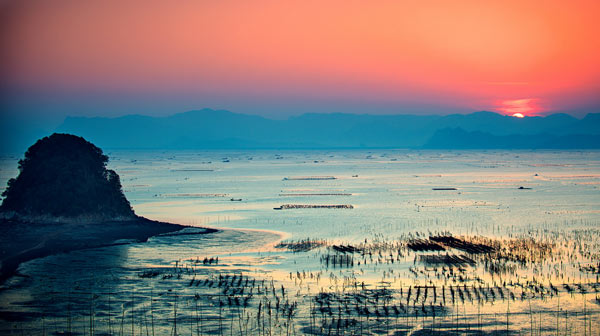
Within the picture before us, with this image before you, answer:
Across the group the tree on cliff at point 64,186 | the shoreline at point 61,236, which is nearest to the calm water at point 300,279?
the shoreline at point 61,236

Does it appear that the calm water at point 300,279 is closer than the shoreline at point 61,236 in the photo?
Yes

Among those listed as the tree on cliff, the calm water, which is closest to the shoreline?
the tree on cliff

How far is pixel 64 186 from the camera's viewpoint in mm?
51469

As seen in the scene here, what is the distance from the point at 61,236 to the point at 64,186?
7.30m

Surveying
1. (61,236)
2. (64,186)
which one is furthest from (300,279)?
(64,186)

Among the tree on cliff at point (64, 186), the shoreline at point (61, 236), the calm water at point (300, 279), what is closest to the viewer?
the calm water at point (300, 279)

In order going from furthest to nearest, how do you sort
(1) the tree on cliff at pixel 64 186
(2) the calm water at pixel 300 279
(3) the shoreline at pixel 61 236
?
(1) the tree on cliff at pixel 64 186
(3) the shoreline at pixel 61 236
(2) the calm water at pixel 300 279

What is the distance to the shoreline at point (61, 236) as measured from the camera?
1532 inches

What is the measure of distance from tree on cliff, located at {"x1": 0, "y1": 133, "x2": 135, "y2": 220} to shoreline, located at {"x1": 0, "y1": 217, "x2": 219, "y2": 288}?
1546 mm

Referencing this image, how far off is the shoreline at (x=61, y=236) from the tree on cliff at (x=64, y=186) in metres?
1.55

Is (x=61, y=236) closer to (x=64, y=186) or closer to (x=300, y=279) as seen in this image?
(x=64, y=186)

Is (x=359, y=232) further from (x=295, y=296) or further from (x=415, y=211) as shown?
(x=295, y=296)

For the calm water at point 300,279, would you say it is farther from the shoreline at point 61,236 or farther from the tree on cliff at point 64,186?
the tree on cliff at point 64,186

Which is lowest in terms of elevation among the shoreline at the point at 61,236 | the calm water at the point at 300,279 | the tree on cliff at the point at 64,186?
the calm water at the point at 300,279
